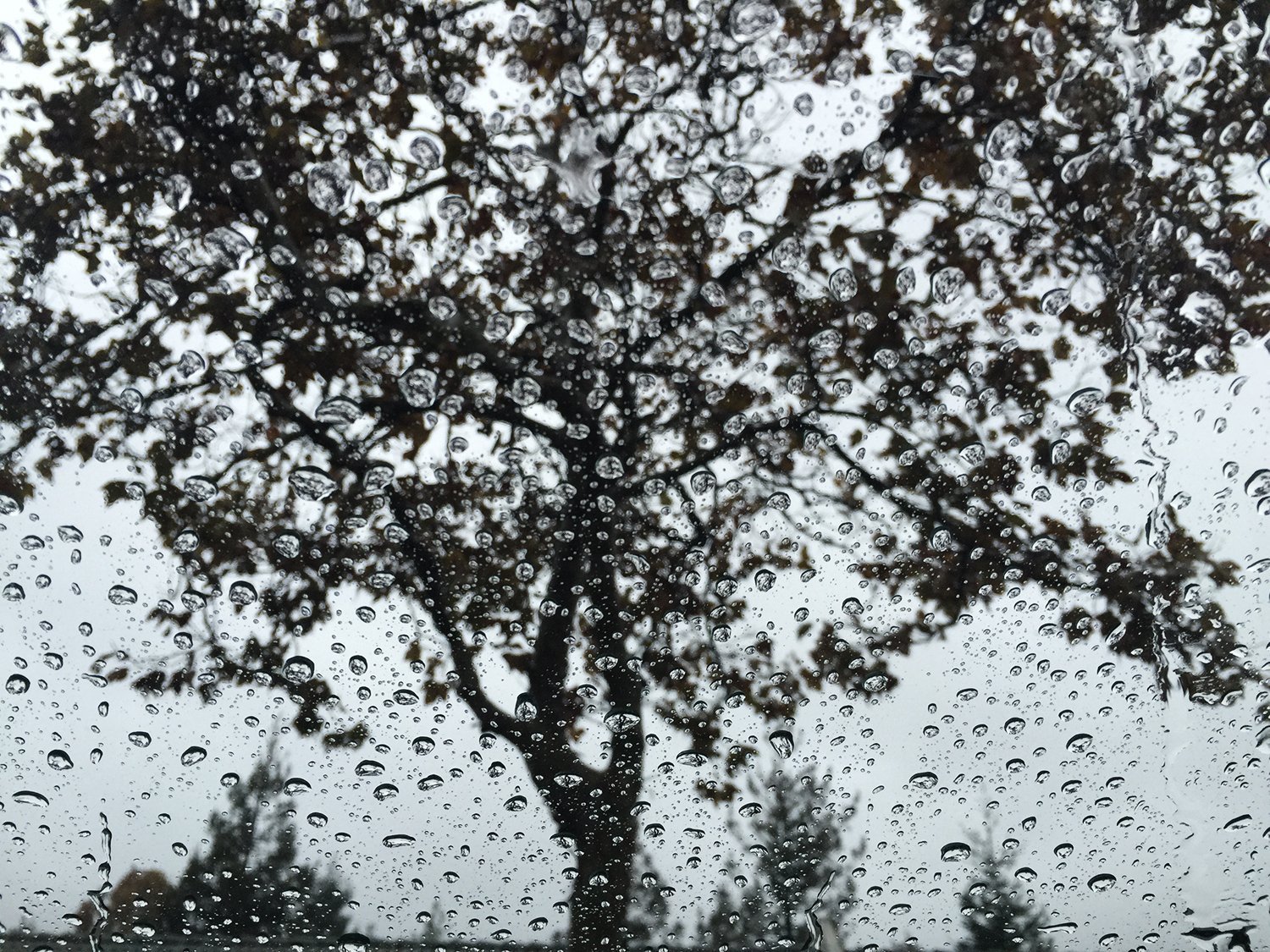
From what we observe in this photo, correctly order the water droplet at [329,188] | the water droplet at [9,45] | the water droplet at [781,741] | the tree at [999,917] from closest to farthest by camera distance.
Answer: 1. the water droplet at [9,45]
2. the water droplet at [329,188]
3. the water droplet at [781,741]
4. the tree at [999,917]

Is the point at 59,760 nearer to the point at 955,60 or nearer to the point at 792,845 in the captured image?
the point at 792,845

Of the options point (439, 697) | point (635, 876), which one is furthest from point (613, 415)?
point (635, 876)

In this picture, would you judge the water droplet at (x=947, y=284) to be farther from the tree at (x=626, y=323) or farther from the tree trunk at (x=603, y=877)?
the tree trunk at (x=603, y=877)

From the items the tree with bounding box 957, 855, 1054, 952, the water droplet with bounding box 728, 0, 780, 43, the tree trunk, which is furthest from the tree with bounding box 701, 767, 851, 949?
the water droplet with bounding box 728, 0, 780, 43

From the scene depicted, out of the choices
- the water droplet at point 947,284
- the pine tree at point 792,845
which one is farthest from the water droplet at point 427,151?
the pine tree at point 792,845

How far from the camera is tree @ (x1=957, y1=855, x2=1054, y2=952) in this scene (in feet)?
7.94

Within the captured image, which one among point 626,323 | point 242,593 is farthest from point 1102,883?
point 242,593

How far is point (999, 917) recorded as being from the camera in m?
2.46

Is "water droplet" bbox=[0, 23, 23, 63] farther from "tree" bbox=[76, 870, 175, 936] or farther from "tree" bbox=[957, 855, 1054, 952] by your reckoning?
"tree" bbox=[957, 855, 1054, 952]

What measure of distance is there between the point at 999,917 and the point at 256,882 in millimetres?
2337

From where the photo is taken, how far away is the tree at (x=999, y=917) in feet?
7.94

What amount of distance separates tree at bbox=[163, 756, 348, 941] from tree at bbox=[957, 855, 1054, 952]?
1.97 meters

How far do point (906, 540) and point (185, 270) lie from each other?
2.18 meters

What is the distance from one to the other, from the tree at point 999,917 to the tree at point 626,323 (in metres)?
0.83
